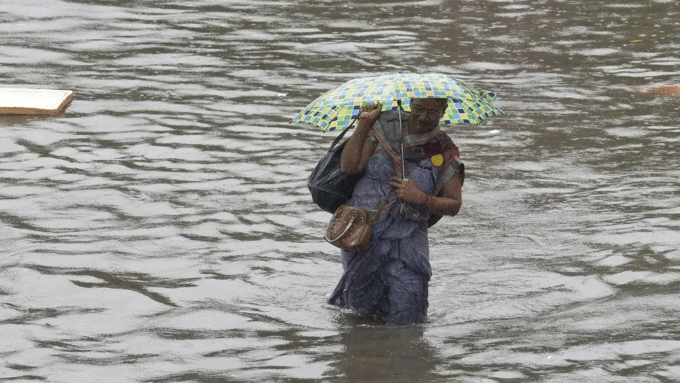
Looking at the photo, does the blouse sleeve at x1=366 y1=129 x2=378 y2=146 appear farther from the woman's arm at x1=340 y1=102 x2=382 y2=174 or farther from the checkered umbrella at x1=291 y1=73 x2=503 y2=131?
the checkered umbrella at x1=291 y1=73 x2=503 y2=131

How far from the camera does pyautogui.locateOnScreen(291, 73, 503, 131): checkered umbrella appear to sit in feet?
17.8

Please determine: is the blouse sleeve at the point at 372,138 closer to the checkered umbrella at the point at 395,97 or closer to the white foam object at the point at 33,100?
the checkered umbrella at the point at 395,97

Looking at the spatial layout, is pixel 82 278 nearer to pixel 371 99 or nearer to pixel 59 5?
pixel 371 99

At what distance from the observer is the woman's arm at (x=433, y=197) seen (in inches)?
215

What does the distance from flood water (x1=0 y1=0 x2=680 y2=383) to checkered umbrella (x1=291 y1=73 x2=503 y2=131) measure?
3.79 ft

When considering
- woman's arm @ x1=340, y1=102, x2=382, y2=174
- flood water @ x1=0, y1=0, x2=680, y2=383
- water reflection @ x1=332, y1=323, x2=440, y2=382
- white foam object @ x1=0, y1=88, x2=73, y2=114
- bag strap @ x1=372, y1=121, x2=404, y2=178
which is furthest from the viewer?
white foam object @ x1=0, y1=88, x2=73, y2=114

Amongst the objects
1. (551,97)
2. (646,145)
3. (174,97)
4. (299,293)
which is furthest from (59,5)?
(299,293)

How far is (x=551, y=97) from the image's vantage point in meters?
11.4

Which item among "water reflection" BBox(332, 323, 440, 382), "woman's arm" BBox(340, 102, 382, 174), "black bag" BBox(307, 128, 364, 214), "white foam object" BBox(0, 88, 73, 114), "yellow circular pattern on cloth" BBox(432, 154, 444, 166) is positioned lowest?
"water reflection" BBox(332, 323, 440, 382)

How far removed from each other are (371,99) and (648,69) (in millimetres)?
8015

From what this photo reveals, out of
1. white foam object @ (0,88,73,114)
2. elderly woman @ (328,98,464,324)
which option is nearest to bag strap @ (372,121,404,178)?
elderly woman @ (328,98,464,324)

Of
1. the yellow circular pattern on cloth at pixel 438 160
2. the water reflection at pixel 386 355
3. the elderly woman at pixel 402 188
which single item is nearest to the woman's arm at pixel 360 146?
the elderly woman at pixel 402 188

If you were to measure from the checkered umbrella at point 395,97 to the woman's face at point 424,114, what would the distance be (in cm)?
10

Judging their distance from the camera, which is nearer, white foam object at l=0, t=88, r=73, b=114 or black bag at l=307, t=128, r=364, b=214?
black bag at l=307, t=128, r=364, b=214
